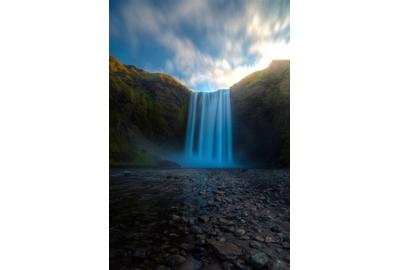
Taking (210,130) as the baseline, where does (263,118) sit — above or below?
above

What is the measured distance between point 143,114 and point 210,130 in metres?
0.54

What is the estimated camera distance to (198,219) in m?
1.16

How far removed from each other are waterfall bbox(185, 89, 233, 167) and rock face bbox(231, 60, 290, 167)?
7 centimetres

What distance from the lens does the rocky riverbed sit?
1000 millimetres

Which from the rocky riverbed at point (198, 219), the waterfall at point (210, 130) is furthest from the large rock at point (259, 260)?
the waterfall at point (210, 130)

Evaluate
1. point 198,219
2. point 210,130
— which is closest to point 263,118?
point 210,130

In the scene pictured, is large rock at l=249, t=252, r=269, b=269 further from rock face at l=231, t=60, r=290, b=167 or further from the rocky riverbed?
rock face at l=231, t=60, r=290, b=167

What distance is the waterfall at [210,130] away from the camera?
1319mm

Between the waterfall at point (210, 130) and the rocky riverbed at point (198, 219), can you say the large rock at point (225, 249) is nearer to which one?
the rocky riverbed at point (198, 219)

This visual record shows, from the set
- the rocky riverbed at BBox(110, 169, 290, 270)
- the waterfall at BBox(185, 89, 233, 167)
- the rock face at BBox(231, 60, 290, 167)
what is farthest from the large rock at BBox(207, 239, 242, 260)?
the rock face at BBox(231, 60, 290, 167)

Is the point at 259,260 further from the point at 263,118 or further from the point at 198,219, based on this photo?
the point at 263,118
